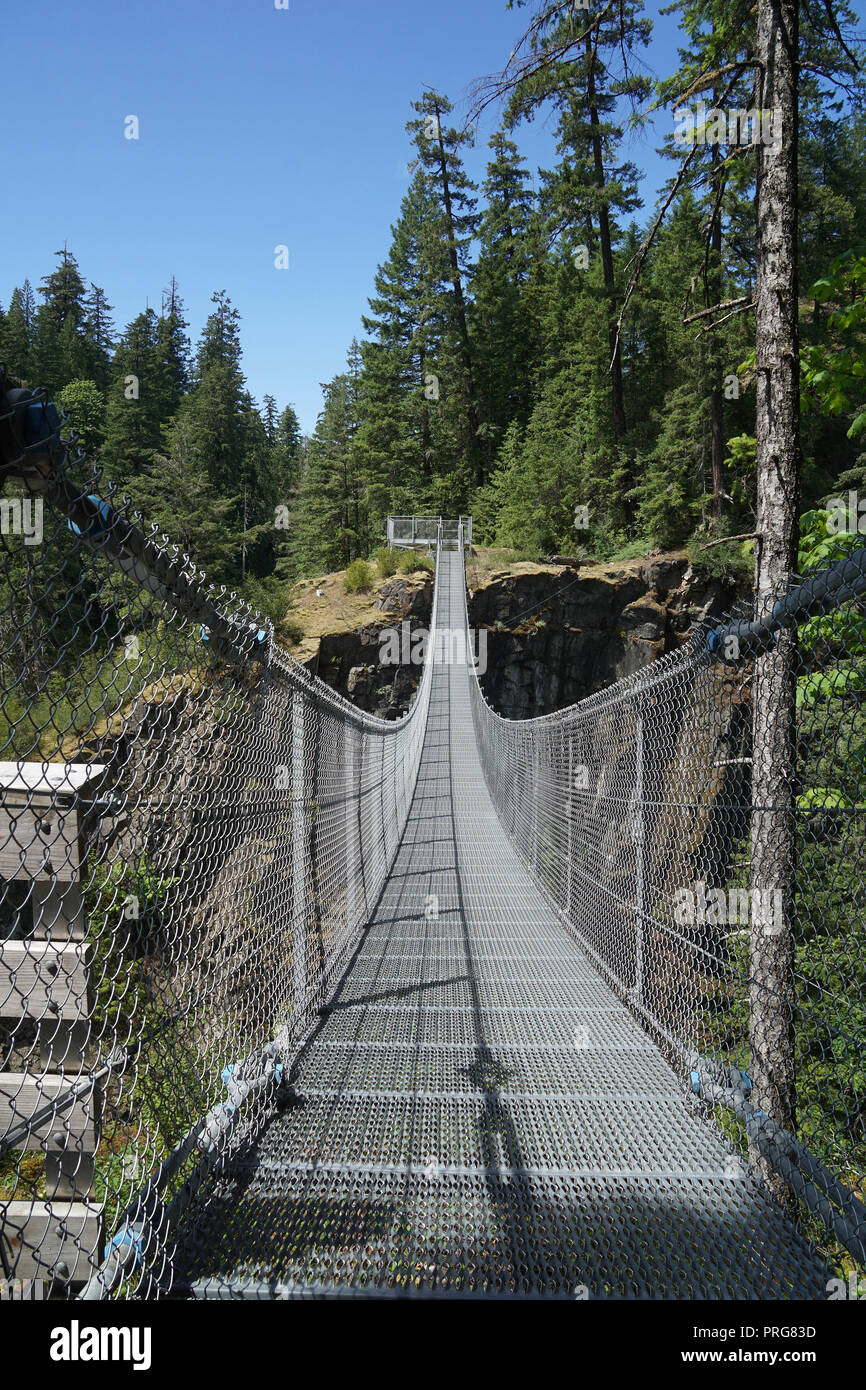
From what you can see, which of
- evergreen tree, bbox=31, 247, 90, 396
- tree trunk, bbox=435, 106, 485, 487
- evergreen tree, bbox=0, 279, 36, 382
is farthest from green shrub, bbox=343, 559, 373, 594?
evergreen tree, bbox=31, 247, 90, 396

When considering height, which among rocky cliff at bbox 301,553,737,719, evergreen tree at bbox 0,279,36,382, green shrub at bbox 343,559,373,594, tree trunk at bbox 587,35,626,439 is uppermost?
evergreen tree at bbox 0,279,36,382

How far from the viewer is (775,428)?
390 centimetres

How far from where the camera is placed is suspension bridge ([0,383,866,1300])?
1115 mm

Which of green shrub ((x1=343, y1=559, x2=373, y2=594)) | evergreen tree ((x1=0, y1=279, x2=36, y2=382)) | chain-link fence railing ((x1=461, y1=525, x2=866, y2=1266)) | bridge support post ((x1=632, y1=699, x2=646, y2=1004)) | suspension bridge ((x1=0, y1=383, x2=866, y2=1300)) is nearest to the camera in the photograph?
suspension bridge ((x1=0, y1=383, x2=866, y2=1300))

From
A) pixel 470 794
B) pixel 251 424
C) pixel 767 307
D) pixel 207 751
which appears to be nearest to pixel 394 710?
pixel 470 794

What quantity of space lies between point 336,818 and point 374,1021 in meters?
0.94

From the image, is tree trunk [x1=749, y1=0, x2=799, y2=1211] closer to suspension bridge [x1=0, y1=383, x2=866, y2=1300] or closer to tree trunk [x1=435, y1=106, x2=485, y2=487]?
suspension bridge [x1=0, y1=383, x2=866, y2=1300]

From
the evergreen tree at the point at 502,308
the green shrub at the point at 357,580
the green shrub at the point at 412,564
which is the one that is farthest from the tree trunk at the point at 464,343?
the green shrub at the point at 357,580

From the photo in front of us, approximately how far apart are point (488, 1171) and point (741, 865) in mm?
2203

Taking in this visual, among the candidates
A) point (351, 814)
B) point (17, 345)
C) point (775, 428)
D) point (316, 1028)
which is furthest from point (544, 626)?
point (17, 345)

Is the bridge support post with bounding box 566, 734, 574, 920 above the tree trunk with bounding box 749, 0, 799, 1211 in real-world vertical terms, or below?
below

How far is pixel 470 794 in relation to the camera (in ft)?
29.2

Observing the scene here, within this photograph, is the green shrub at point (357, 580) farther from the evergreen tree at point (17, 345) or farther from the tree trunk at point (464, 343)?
the evergreen tree at point (17, 345)

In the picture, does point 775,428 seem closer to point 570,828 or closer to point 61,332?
point 570,828
